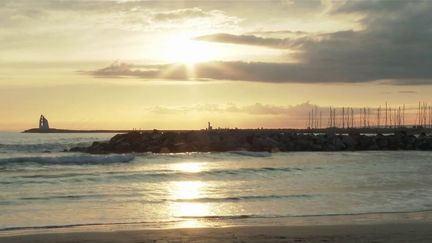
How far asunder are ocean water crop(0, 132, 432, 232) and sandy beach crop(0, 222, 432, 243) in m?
1.09

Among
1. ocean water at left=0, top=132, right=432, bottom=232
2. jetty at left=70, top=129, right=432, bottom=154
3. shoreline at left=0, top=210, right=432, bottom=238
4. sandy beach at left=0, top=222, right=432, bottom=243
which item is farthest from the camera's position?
jetty at left=70, top=129, right=432, bottom=154

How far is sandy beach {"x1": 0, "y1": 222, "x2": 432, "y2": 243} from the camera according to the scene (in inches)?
388

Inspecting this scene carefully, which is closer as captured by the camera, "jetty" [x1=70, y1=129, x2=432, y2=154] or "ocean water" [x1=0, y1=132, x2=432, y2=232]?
"ocean water" [x1=0, y1=132, x2=432, y2=232]

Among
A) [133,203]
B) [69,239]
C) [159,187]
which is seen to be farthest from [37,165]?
[69,239]

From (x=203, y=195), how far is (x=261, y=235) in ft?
23.7

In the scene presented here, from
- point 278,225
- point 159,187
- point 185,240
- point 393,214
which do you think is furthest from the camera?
point 159,187

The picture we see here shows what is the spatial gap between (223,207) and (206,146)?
30587mm

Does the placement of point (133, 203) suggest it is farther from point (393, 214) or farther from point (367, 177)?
point (367, 177)

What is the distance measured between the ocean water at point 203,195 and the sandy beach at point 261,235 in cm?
109

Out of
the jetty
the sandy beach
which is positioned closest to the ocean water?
the sandy beach

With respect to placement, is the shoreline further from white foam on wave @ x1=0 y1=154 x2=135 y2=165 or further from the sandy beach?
white foam on wave @ x1=0 y1=154 x2=135 y2=165

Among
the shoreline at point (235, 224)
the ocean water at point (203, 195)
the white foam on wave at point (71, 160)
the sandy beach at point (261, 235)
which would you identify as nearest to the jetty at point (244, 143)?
the white foam on wave at point (71, 160)

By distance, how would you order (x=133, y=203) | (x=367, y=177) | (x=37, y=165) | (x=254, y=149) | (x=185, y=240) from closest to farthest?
(x=185, y=240)
(x=133, y=203)
(x=367, y=177)
(x=37, y=165)
(x=254, y=149)

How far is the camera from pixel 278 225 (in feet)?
38.3
